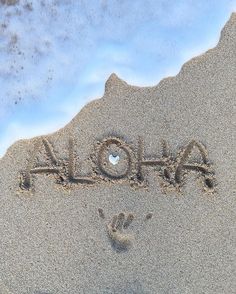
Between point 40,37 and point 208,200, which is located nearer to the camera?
point 208,200

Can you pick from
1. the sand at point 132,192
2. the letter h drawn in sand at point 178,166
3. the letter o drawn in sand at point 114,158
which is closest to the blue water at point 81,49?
the sand at point 132,192

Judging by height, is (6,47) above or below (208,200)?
above

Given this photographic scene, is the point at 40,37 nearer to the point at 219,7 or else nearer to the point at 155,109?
the point at 155,109

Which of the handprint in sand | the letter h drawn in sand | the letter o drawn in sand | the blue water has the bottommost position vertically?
Answer: the handprint in sand

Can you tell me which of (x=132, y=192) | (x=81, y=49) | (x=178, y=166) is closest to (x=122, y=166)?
(x=132, y=192)

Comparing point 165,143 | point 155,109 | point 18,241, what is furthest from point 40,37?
point 18,241

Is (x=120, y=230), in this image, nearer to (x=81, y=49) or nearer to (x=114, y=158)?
(x=114, y=158)

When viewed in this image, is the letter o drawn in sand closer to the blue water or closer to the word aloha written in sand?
the word aloha written in sand

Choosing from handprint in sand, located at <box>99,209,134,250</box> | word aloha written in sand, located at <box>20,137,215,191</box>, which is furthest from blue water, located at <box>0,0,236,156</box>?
A: handprint in sand, located at <box>99,209,134,250</box>

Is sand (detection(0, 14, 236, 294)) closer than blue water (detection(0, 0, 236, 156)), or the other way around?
sand (detection(0, 14, 236, 294))
